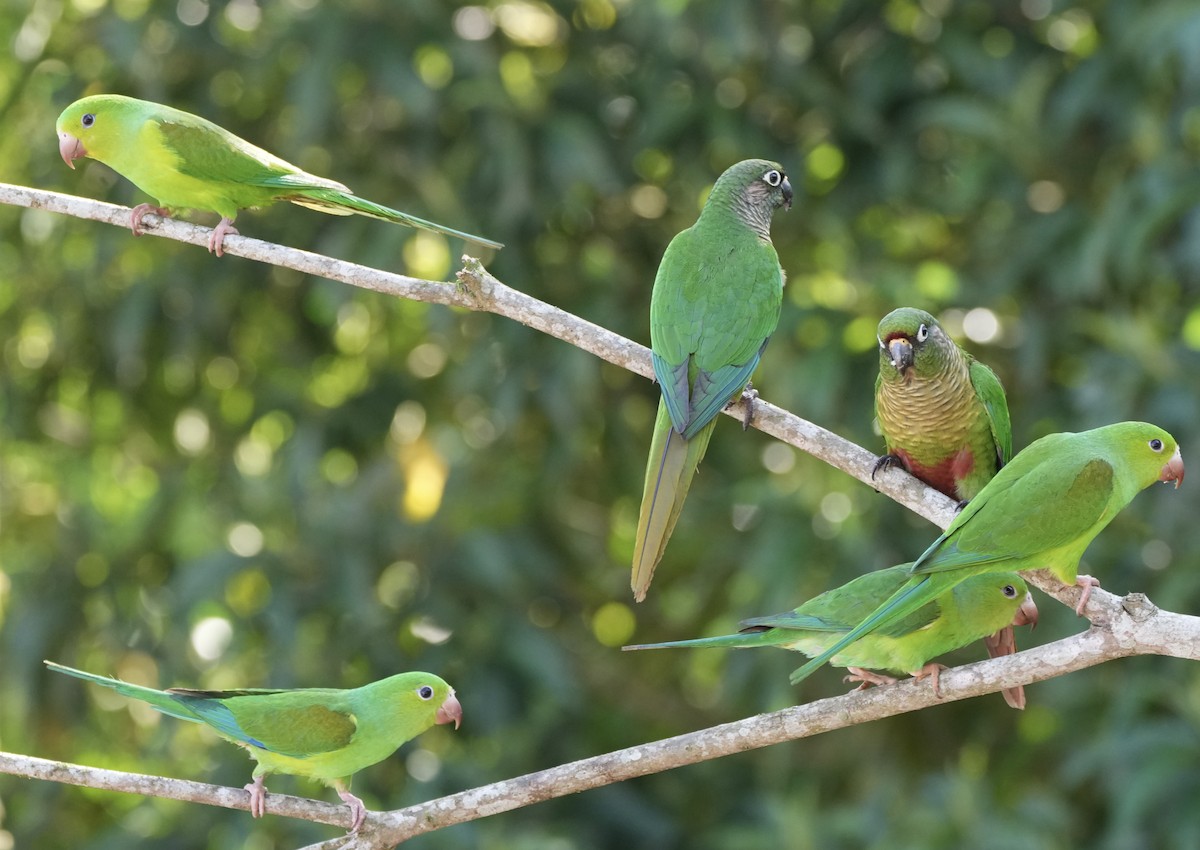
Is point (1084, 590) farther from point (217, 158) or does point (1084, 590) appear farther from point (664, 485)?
point (217, 158)

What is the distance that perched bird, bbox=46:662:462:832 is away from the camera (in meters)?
2.96

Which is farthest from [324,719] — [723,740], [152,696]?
[723,740]

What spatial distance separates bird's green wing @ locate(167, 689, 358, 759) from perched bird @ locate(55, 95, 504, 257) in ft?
3.53

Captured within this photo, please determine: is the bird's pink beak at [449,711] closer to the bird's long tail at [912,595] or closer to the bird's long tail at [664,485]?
the bird's long tail at [664,485]

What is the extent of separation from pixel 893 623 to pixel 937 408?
1.00 m

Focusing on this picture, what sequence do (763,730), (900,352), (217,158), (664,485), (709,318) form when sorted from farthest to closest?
1. (900,352)
2. (709,318)
3. (217,158)
4. (664,485)
5. (763,730)

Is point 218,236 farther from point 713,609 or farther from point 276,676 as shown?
point 713,609

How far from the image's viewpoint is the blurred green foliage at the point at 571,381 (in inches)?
204

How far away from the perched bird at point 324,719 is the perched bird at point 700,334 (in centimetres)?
55

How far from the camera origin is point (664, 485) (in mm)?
3352

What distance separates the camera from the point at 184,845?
5539 mm

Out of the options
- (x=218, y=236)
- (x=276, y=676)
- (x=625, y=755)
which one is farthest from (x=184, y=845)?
(x=625, y=755)

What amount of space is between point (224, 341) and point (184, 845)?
2110 mm

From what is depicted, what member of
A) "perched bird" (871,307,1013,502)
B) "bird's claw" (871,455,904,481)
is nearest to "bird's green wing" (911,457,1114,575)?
"bird's claw" (871,455,904,481)
